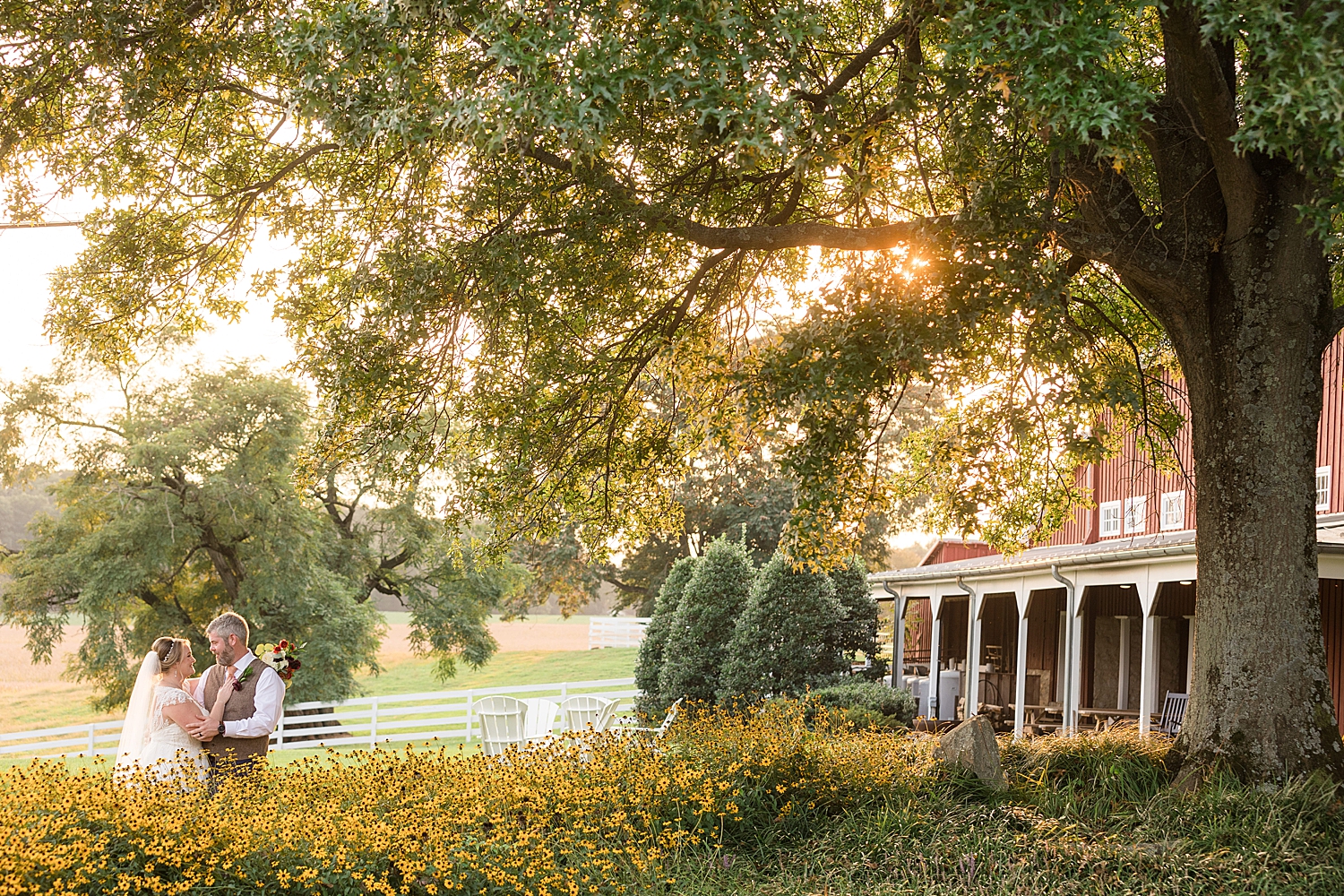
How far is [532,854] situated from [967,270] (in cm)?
442

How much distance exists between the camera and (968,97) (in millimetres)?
7059

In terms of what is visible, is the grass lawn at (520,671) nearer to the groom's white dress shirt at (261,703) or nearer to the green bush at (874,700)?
the green bush at (874,700)

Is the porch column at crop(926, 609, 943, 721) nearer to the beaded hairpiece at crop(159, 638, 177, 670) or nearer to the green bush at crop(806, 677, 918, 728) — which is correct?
the green bush at crop(806, 677, 918, 728)

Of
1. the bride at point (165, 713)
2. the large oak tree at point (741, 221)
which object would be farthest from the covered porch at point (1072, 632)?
the bride at point (165, 713)

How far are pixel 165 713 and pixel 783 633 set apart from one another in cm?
1148

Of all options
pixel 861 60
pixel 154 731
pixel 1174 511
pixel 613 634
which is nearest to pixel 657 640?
pixel 1174 511

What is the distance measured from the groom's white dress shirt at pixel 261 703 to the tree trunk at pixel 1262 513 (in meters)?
6.35

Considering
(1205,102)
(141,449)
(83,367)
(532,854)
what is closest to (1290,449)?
(1205,102)

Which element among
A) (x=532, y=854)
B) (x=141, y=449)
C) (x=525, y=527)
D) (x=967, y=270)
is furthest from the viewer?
(x=141, y=449)

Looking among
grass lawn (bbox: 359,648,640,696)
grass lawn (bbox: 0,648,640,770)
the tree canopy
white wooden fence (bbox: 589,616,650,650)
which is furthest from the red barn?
white wooden fence (bbox: 589,616,650,650)

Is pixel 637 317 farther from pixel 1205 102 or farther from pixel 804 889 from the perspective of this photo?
pixel 804 889

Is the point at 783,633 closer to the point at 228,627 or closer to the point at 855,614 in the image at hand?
the point at 855,614

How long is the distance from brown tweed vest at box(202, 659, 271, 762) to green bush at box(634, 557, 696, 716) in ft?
41.2

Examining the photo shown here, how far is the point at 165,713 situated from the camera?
294 inches
